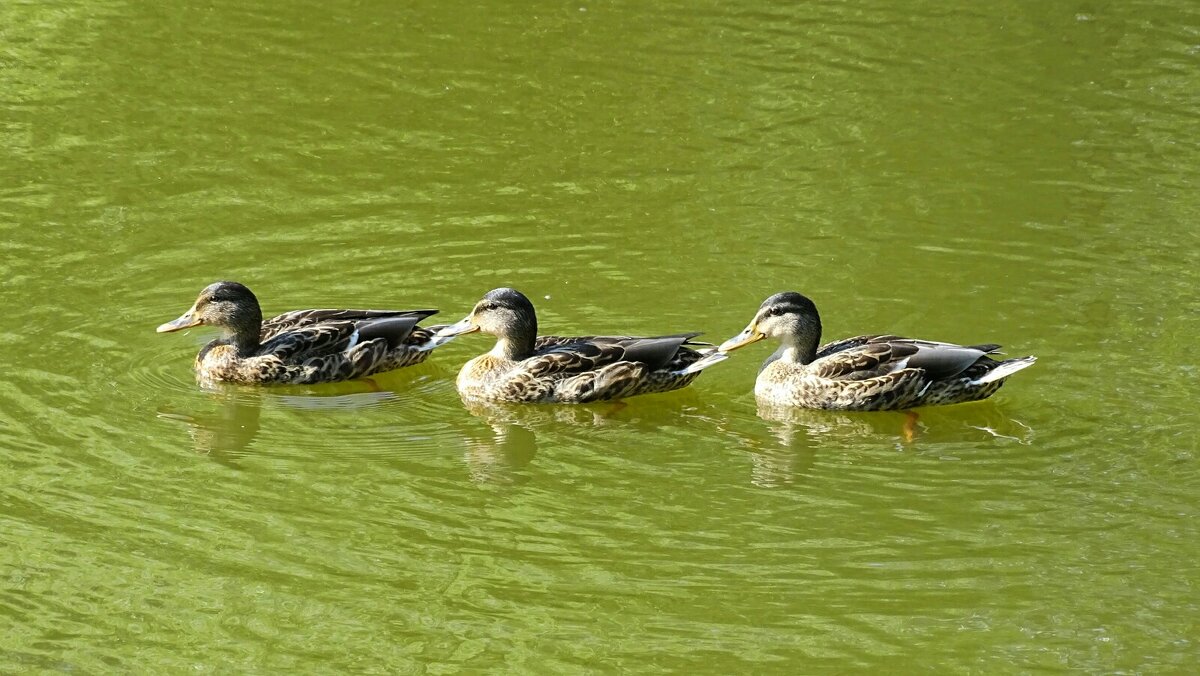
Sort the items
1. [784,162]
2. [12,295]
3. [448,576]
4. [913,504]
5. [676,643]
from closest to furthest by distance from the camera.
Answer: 1. [676,643]
2. [448,576]
3. [913,504]
4. [12,295]
5. [784,162]

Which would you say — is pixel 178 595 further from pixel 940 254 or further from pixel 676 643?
pixel 940 254

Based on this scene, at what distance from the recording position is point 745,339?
11.0 meters

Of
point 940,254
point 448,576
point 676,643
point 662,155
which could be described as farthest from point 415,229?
point 676,643

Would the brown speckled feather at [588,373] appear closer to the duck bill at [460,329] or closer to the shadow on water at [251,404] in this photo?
the duck bill at [460,329]

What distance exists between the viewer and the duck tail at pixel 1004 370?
10.4m

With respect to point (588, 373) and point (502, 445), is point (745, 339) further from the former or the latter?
point (502, 445)

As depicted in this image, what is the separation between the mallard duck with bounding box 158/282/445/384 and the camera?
10.9m

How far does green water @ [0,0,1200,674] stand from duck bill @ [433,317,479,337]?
Result: 1.07 ft

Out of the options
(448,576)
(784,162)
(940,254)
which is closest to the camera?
Result: (448,576)

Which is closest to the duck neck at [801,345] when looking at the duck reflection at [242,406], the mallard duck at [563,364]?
the mallard duck at [563,364]

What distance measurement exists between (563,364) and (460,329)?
0.77 meters

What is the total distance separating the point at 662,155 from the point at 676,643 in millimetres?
7862

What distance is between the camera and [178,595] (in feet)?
25.9

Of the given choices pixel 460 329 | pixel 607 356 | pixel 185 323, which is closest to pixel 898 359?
pixel 607 356
